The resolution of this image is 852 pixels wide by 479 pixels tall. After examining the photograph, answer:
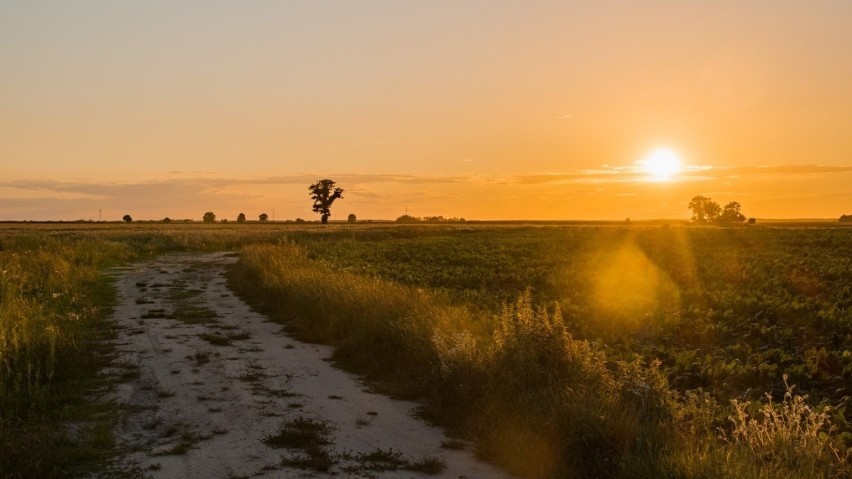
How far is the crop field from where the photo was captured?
6590 mm

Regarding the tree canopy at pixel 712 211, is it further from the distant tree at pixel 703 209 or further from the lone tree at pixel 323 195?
the lone tree at pixel 323 195

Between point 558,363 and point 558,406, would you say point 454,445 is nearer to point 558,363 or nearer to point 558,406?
point 558,406

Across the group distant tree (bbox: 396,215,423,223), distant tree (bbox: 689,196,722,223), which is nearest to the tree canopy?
distant tree (bbox: 689,196,722,223)

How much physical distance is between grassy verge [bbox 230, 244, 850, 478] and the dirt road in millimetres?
535

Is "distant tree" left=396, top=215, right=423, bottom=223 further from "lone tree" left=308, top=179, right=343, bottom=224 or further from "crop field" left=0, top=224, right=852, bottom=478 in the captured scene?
"crop field" left=0, top=224, right=852, bottom=478

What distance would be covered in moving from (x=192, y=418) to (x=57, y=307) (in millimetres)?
11387

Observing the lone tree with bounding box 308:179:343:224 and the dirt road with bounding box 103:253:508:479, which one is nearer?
the dirt road with bounding box 103:253:508:479

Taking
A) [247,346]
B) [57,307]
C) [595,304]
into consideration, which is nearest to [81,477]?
[247,346]

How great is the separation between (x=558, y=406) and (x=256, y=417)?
13.5 ft

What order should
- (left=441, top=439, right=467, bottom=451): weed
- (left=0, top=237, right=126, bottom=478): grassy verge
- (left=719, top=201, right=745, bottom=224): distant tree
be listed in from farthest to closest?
1. (left=719, top=201, right=745, bottom=224): distant tree
2. (left=441, top=439, right=467, bottom=451): weed
3. (left=0, top=237, right=126, bottom=478): grassy verge

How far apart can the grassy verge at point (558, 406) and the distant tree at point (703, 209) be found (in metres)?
133

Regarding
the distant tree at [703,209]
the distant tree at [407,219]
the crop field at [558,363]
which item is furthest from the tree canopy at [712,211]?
the crop field at [558,363]

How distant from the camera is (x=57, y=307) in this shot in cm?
1761

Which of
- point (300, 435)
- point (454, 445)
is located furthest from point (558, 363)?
point (300, 435)
